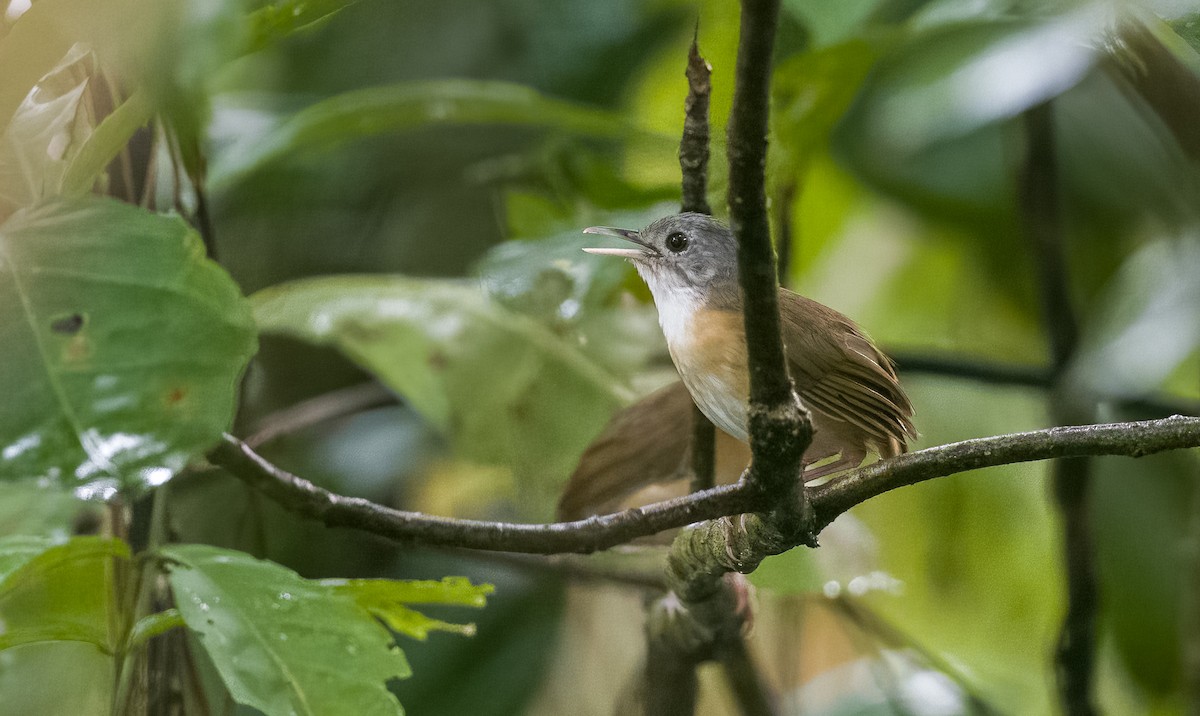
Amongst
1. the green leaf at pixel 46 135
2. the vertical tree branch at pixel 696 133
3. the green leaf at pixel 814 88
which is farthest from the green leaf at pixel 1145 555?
the green leaf at pixel 46 135

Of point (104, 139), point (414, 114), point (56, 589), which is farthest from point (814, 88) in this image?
point (56, 589)

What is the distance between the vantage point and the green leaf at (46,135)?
27.3 inches

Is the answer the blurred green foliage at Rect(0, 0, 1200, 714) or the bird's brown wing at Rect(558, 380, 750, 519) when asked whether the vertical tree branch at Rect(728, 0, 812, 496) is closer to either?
the blurred green foliage at Rect(0, 0, 1200, 714)

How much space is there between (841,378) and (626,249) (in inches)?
13.6

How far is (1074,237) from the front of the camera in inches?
73.0

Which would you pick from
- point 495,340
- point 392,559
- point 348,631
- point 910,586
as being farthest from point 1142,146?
point 348,631

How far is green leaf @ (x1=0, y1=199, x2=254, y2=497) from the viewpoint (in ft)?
1.83

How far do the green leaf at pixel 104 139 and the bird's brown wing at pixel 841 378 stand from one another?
44cm

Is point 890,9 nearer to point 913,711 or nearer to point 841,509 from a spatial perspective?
point 913,711

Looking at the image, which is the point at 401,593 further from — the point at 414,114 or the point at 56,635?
the point at 414,114

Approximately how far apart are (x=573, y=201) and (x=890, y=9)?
0.66 metres

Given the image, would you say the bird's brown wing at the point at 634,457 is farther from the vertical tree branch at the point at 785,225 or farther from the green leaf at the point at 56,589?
the green leaf at the point at 56,589

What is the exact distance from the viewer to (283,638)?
67cm

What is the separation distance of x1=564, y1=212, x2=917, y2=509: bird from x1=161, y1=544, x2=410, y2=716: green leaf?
29 centimetres
